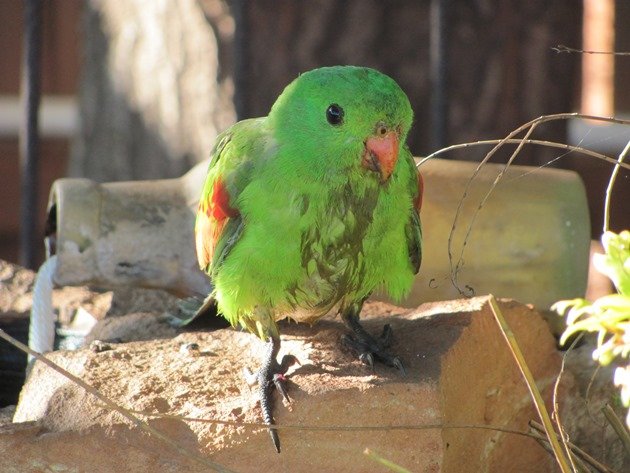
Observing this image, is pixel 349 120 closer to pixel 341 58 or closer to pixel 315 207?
pixel 315 207

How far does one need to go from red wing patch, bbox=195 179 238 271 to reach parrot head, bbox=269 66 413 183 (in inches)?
8.7

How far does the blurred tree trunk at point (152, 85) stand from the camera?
3.96m

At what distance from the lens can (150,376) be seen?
7.27 ft

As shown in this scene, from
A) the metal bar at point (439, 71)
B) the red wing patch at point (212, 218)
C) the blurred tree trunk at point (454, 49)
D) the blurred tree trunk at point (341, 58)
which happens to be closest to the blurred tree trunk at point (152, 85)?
the blurred tree trunk at point (341, 58)

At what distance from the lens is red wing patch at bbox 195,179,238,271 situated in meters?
2.38

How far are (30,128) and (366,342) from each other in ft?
6.79

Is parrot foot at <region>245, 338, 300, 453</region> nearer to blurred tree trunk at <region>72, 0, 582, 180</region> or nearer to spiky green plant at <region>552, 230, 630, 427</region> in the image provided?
spiky green plant at <region>552, 230, 630, 427</region>

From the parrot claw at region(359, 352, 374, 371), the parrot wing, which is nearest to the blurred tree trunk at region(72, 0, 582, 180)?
the parrot wing

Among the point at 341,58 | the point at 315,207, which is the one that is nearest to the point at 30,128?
the point at 341,58

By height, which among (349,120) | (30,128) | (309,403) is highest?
(349,120)

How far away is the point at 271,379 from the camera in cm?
215

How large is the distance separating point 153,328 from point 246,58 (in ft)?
4.40

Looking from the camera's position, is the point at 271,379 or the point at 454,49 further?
the point at 454,49

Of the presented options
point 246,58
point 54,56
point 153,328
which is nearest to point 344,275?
point 153,328
